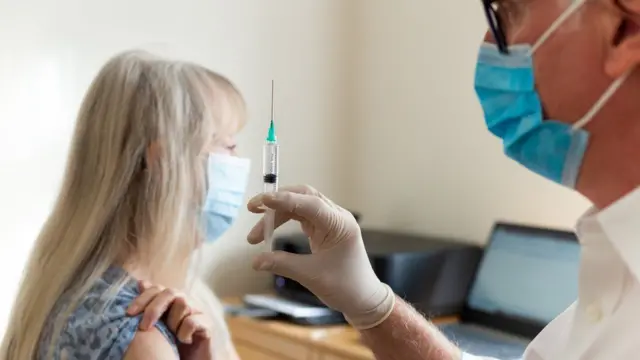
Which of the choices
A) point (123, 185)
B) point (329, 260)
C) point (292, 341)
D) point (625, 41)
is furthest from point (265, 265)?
point (292, 341)

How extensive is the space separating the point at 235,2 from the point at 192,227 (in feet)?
3.80

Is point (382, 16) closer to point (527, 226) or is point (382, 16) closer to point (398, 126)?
point (398, 126)

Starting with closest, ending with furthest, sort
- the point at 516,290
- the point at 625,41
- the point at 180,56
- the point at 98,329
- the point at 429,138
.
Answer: the point at 625,41 → the point at 98,329 → the point at 180,56 → the point at 516,290 → the point at 429,138

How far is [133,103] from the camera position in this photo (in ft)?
4.53

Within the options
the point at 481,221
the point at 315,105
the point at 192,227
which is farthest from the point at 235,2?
the point at 192,227

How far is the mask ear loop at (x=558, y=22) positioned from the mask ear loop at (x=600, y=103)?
10cm

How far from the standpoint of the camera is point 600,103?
898 mm

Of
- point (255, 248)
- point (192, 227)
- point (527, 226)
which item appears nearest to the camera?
point (192, 227)

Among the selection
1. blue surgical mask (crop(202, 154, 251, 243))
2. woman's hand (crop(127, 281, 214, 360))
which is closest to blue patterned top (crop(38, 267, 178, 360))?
woman's hand (crop(127, 281, 214, 360))

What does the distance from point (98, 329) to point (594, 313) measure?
0.76 meters

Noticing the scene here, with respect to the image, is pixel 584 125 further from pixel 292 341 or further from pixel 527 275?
pixel 292 341

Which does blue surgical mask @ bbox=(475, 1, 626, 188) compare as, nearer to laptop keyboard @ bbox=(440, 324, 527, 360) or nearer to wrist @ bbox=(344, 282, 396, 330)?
wrist @ bbox=(344, 282, 396, 330)

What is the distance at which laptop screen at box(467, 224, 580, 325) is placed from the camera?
1902mm

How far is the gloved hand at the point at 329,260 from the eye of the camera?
3.73 ft
